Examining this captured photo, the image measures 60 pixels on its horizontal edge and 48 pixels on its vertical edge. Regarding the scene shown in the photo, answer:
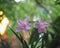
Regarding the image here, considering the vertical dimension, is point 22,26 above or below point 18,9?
above

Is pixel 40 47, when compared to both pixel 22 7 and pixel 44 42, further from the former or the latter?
pixel 22 7

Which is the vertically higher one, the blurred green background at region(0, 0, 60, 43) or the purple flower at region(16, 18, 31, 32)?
the purple flower at region(16, 18, 31, 32)

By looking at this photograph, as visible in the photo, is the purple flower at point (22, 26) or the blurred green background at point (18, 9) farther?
the blurred green background at point (18, 9)

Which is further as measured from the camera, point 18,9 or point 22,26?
point 18,9

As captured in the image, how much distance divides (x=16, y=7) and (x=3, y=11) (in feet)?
0.77

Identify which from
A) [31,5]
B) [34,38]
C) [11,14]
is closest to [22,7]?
[11,14]

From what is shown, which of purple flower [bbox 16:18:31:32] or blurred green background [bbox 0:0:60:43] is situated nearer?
purple flower [bbox 16:18:31:32]

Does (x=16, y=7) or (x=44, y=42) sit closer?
(x=44, y=42)

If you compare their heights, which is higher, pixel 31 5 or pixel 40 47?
pixel 40 47

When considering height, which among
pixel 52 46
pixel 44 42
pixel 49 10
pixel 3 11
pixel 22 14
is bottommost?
pixel 52 46

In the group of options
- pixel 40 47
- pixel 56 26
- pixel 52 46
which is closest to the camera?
pixel 40 47

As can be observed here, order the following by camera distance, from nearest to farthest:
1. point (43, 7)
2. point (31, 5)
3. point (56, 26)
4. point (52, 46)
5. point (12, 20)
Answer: point (12, 20) < point (56, 26) < point (43, 7) < point (31, 5) < point (52, 46)

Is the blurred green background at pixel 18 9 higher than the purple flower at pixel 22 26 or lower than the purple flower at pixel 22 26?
lower

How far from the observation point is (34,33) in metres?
1.43
